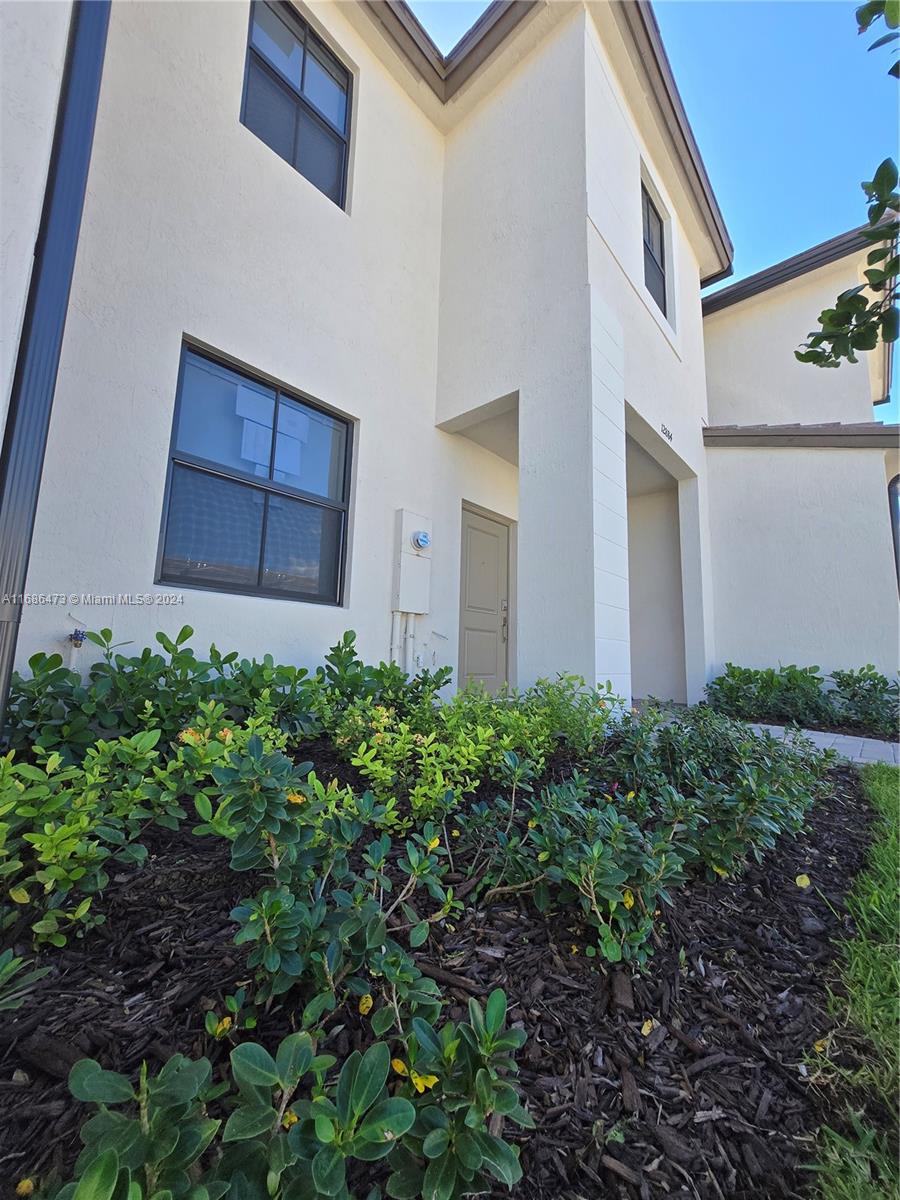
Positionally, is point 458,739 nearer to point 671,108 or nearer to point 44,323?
point 44,323

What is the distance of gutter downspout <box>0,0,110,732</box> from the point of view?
1.42 meters

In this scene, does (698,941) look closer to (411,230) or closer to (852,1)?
(852,1)

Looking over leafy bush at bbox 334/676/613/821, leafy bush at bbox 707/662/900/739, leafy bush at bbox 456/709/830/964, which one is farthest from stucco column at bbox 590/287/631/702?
leafy bush at bbox 707/662/900/739

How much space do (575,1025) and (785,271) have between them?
1024 centimetres

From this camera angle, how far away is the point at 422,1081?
0.83 meters

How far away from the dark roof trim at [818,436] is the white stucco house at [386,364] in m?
0.03

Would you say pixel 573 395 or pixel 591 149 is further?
pixel 591 149

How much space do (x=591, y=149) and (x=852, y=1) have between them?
262 cm

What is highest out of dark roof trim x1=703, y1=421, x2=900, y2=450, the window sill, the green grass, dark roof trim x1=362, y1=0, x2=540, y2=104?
dark roof trim x1=362, y1=0, x2=540, y2=104

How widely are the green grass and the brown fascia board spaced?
23.0ft

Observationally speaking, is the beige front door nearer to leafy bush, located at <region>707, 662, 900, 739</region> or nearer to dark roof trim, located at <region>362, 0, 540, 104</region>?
leafy bush, located at <region>707, 662, 900, 739</region>

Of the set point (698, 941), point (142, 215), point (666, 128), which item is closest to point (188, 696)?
point (698, 941)

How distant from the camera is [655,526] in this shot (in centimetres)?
711

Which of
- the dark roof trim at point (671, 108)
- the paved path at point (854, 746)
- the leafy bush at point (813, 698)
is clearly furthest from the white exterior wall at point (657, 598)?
the dark roof trim at point (671, 108)
